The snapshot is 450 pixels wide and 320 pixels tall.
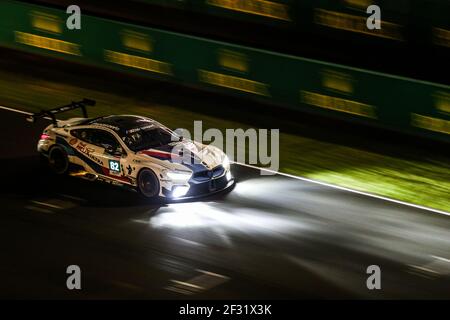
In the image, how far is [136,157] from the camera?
18.6 meters

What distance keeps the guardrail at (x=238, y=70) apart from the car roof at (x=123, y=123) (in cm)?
590

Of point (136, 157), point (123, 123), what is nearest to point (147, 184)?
point (136, 157)

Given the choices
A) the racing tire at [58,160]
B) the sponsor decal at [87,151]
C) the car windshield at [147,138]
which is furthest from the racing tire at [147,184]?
the racing tire at [58,160]

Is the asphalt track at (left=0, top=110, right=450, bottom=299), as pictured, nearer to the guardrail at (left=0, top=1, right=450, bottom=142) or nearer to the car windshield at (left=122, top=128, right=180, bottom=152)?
the car windshield at (left=122, top=128, right=180, bottom=152)

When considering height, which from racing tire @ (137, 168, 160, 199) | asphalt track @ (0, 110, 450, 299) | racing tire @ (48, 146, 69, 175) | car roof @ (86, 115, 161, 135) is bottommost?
asphalt track @ (0, 110, 450, 299)

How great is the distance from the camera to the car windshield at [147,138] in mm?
18875

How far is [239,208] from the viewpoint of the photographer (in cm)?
1848

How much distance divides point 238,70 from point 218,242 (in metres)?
9.27

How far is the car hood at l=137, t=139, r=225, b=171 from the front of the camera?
1853cm

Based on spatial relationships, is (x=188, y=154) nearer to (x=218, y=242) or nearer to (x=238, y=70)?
(x=218, y=242)

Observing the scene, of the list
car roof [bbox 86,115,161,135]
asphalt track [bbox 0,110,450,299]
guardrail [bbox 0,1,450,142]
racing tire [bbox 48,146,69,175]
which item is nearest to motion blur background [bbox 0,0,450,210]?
guardrail [bbox 0,1,450,142]

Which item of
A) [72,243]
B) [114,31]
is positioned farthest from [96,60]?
[72,243]

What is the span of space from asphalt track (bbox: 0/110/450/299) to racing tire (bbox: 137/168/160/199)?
208 mm

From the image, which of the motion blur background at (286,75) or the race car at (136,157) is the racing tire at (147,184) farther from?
the motion blur background at (286,75)
